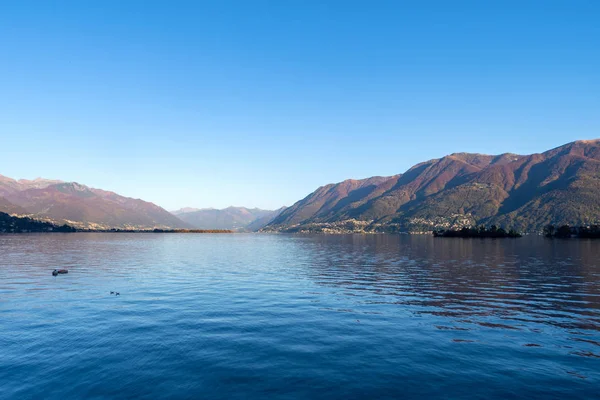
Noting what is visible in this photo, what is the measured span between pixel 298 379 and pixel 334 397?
3.26 m

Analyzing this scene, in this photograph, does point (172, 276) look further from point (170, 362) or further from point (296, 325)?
point (170, 362)

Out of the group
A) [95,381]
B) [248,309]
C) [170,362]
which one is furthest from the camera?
[248,309]

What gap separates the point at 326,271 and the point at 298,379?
62.8 meters

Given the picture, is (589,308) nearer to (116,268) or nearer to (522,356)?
(522,356)

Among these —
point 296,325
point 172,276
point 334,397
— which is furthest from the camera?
point 172,276

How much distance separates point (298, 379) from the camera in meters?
24.0

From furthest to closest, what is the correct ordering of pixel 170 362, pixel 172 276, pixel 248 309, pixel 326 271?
pixel 326 271 < pixel 172 276 < pixel 248 309 < pixel 170 362

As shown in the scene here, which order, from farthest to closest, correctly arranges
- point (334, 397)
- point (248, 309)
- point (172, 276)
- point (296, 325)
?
point (172, 276)
point (248, 309)
point (296, 325)
point (334, 397)

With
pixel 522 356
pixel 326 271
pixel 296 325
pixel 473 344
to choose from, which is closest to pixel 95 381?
pixel 296 325

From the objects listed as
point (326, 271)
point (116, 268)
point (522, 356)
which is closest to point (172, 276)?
point (116, 268)

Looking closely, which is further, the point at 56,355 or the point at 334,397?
the point at 56,355

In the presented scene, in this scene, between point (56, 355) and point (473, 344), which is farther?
point (473, 344)

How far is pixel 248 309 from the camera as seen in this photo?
44281 millimetres

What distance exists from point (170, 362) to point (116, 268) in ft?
226
